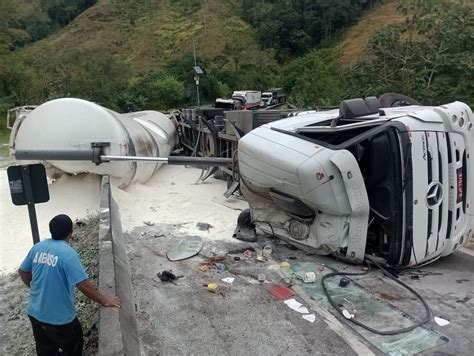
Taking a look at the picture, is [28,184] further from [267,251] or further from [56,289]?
[267,251]

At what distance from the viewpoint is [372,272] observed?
4.66 m

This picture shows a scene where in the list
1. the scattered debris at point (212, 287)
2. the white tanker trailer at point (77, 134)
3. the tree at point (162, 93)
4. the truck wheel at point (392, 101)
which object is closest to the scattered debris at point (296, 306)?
the scattered debris at point (212, 287)

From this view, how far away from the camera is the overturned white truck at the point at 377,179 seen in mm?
4387

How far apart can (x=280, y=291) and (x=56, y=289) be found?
6.74 ft

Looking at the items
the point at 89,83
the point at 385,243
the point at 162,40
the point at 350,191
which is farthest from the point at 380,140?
the point at 162,40

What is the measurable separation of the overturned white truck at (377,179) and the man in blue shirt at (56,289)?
2.32 meters

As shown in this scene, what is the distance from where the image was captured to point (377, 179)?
454cm

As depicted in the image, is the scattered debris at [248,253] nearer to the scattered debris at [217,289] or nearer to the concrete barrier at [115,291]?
the scattered debris at [217,289]

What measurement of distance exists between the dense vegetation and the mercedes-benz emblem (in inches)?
420

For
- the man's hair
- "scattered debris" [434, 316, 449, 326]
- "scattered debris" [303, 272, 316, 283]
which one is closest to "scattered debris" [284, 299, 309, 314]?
"scattered debris" [303, 272, 316, 283]

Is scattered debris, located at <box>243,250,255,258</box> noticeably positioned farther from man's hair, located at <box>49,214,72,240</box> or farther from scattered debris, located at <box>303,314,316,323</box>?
man's hair, located at <box>49,214,72,240</box>

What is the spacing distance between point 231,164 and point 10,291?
294cm

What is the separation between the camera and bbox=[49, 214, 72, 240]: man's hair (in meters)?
2.97

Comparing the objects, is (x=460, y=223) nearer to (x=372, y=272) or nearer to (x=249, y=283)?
(x=372, y=272)
